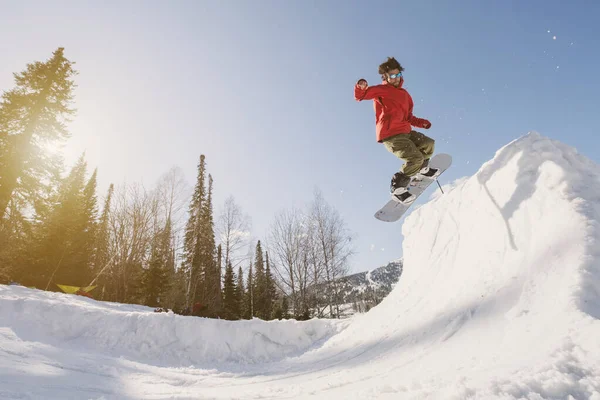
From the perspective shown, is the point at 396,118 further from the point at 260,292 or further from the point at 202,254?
the point at 260,292

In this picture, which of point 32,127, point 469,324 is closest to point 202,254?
point 32,127

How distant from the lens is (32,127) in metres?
15.3

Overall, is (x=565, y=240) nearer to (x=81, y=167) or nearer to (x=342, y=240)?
(x=342, y=240)

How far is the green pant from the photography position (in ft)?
17.1

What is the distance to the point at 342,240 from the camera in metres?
20.3

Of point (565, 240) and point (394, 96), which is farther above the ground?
point (394, 96)

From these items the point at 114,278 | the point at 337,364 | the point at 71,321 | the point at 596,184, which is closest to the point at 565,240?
the point at 596,184

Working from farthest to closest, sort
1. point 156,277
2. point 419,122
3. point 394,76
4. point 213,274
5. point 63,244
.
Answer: point 213,274
point 156,277
point 63,244
point 419,122
point 394,76

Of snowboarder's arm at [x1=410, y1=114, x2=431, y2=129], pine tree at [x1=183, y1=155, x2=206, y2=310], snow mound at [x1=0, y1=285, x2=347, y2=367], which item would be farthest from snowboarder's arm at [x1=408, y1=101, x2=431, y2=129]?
pine tree at [x1=183, y1=155, x2=206, y2=310]

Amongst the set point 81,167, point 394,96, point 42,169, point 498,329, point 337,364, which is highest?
point 81,167

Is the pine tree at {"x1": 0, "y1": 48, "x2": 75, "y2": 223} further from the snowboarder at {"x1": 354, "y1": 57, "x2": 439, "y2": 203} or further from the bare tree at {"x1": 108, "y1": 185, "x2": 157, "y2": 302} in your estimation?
the snowboarder at {"x1": 354, "y1": 57, "x2": 439, "y2": 203}

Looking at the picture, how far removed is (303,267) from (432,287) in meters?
15.9

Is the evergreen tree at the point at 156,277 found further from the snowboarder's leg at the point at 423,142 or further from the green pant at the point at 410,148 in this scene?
the snowboarder's leg at the point at 423,142

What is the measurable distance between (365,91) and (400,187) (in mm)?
1994
